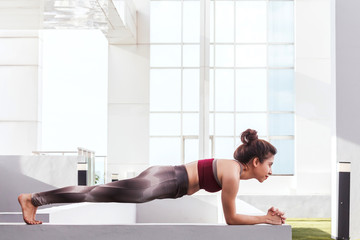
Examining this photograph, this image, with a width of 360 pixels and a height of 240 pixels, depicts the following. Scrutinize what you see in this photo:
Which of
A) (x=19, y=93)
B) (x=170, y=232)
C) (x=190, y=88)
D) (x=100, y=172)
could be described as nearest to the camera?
(x=170, y=232)

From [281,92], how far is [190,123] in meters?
2.47

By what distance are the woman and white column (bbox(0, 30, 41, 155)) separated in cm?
1253

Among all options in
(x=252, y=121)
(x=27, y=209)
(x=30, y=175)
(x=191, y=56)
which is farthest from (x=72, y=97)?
(x=27, y=209)

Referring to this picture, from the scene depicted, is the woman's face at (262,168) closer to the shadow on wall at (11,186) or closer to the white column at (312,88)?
the shadow on wall at (11,186)

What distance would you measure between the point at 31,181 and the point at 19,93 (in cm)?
627

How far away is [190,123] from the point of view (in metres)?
16.1

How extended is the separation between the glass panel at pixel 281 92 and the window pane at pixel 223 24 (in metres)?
1.54

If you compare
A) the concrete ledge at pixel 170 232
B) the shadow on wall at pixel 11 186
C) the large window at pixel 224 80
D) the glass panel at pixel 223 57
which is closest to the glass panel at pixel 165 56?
the large window at pixel 224 80

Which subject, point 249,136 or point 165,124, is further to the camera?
point 165,124

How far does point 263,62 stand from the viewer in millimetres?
16250

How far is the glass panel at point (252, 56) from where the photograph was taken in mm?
16250

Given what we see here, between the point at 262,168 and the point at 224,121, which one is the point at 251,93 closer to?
the point at 224,121

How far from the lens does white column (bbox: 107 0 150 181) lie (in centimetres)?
1589

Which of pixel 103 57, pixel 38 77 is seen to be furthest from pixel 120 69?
pixel 103 57
